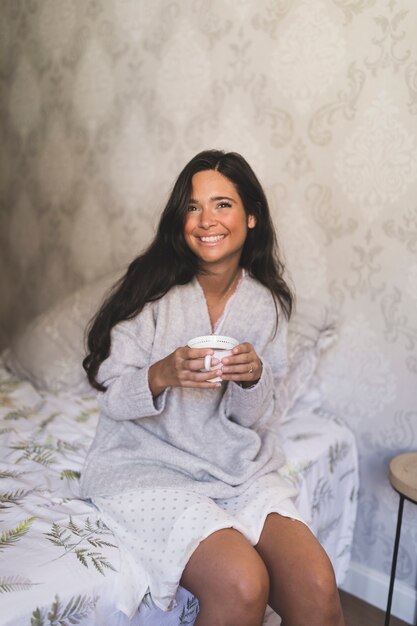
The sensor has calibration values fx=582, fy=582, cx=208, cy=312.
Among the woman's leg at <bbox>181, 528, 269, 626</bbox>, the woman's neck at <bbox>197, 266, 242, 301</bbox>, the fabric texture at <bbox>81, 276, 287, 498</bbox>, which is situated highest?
the woman's neck at <bbox>197, 266, 242, 301</bbox>

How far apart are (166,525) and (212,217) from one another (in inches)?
26.4

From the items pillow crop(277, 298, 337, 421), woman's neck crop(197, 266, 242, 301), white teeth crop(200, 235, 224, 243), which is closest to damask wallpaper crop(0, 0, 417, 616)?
pillow crop(277, 298, 337, 421)

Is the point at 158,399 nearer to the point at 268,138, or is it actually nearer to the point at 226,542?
the point at 226,542

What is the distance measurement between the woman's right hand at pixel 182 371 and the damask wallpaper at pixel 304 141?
30.1 inches

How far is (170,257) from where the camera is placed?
4.68ft

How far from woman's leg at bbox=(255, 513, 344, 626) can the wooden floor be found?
0.70 meters

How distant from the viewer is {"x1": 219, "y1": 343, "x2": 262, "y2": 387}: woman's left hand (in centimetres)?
111

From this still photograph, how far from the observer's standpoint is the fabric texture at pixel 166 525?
1.03 meters

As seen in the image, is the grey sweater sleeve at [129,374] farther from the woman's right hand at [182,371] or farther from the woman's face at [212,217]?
the woman's face at [212,217]

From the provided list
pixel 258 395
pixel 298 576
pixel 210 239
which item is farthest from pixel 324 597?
pixel 210 239

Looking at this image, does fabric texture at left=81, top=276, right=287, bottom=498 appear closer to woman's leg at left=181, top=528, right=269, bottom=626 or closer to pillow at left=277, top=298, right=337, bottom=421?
woman's leg at left=181, top=528, right=269, bottom=626

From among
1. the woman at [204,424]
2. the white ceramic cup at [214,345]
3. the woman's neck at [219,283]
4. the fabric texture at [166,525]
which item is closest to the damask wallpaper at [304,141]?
the woman at [204,424]

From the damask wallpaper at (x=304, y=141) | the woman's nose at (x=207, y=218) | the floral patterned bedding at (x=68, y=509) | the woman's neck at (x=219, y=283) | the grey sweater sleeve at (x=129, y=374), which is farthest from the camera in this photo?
the damask wallpaper at (x=304, y=141)

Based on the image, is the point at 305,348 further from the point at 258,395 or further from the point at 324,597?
the point at 324,597
